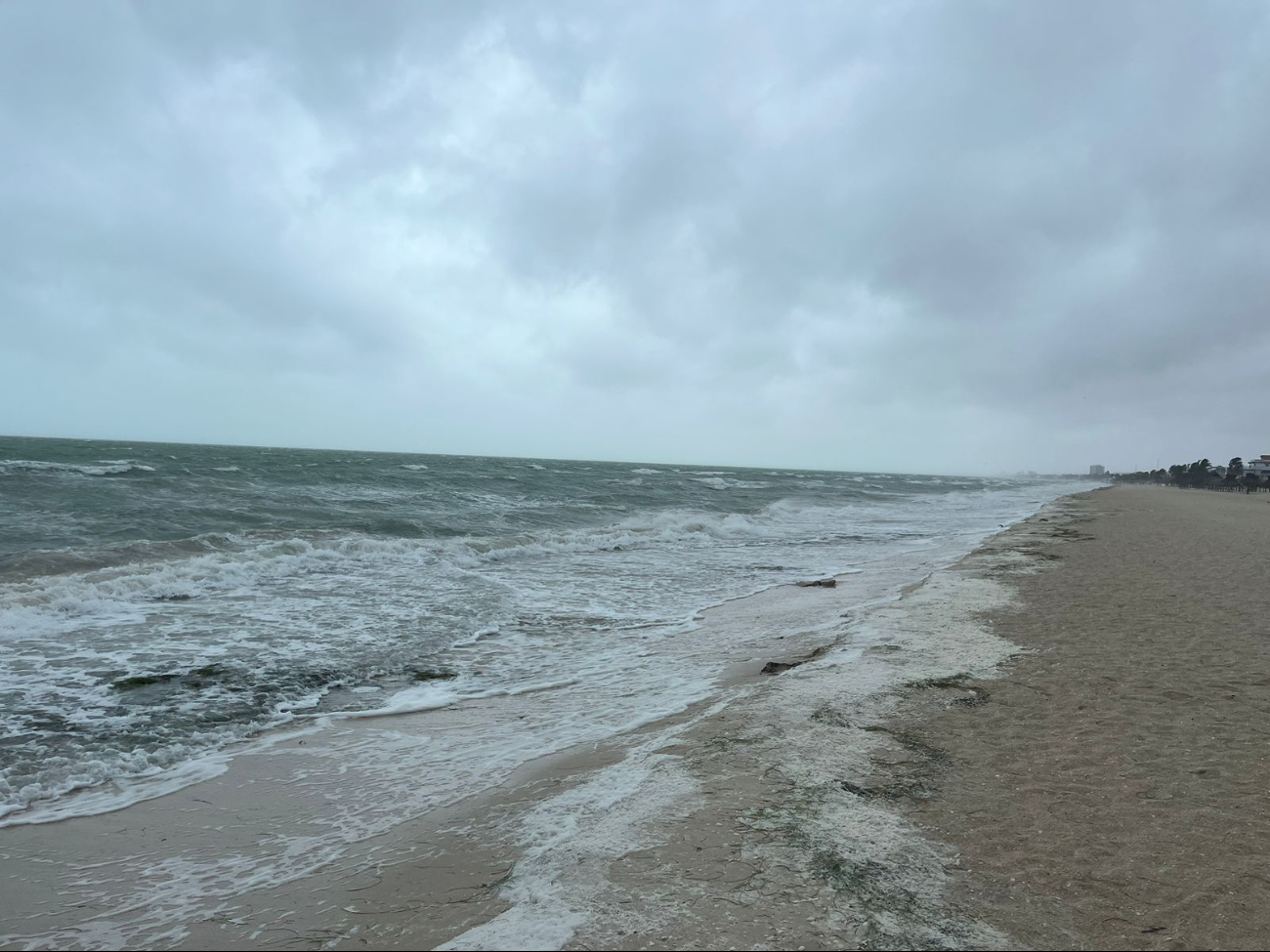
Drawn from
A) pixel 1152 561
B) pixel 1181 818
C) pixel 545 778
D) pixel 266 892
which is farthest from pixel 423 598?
pixel 1152 561

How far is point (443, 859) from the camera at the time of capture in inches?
131

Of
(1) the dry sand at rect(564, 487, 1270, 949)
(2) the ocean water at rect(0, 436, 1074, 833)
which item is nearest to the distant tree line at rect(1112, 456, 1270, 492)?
(2) the ocean water at rect(0, 436, 1074, 833)

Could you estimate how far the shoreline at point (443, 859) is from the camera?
2736 millimetres

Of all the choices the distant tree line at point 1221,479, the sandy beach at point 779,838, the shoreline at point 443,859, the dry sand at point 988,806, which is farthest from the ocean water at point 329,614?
the distant tree line at point 1221,479

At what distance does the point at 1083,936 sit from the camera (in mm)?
2619

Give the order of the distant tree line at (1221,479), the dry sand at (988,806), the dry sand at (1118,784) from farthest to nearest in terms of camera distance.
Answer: the distant tree line at (1221,479)
the dry sand at (1118,784)
the dry sand at (988,806)

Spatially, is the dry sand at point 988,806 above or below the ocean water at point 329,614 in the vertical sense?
above

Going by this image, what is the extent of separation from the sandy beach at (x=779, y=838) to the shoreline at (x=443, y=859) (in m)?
0.01

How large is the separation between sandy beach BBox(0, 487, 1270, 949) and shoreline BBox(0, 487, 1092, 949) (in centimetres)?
1

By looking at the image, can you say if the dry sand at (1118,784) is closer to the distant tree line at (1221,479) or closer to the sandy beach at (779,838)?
the sandy beach at (779,838)

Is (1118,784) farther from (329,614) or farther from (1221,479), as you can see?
(1221,479)

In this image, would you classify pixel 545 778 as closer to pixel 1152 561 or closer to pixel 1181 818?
pixel 1181 818

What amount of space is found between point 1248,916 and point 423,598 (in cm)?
983

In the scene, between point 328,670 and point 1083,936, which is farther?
point 328,670
